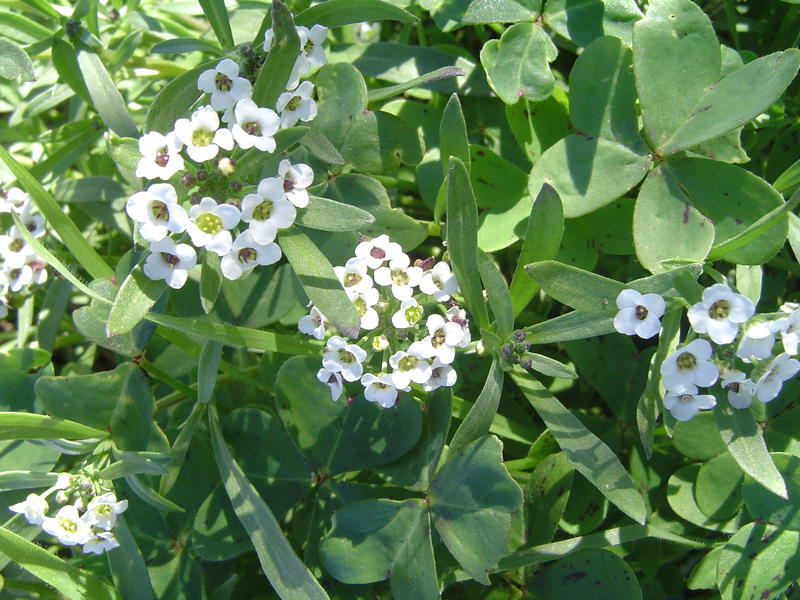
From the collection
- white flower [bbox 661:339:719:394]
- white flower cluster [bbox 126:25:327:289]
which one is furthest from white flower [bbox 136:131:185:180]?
white flower [bbox 661:339:719:394]

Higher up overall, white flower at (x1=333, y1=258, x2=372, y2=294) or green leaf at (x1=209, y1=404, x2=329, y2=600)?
white flower at (x1=333, y1=258, x2=372, y2=294)

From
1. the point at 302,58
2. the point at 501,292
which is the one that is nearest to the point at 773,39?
the point at 501,292

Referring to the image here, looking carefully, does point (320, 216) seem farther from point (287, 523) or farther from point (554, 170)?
point (287, 523)

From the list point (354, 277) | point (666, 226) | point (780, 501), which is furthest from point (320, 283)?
point (780, 501)

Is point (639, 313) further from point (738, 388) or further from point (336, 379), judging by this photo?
point (336, 379)

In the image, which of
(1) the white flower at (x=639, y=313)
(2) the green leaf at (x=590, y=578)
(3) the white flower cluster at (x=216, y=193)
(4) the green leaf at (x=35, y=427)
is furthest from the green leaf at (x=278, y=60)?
(2) the green leaf at (x=590, y=578)

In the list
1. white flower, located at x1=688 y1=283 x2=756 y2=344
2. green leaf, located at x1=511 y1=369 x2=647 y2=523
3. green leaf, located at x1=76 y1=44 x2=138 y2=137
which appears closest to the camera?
white flower, located at x1=688 y1=283 x2=756 y2=344

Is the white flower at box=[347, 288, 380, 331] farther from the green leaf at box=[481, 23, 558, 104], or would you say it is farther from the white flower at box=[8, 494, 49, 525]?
the white flower at box=[8, 494, 49, 525]
